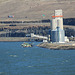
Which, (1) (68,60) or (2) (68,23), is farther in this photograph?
(2) (68,23)

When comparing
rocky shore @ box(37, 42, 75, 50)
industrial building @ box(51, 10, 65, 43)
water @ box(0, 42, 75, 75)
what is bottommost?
water @ box(0, 42, 75, 75)

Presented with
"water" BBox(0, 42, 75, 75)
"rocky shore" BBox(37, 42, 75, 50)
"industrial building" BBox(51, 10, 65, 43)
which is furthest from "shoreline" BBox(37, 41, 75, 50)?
"water" BBox(0, 42, 75, 75)

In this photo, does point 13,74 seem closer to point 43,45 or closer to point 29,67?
point 29,67

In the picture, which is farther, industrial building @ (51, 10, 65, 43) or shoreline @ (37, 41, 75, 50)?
industrial building @ (51, 10, 65, 43)

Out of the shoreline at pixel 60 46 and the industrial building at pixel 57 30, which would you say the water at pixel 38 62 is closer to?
the shoreline at pixel 60 46

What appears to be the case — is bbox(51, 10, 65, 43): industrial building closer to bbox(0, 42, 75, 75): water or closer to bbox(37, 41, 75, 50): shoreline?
bbox(37, 41, 75, 50): shoreline

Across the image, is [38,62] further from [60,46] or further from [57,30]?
[57,30]

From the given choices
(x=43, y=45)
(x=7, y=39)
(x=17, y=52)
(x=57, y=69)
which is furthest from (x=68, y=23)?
(x=57, y=69)

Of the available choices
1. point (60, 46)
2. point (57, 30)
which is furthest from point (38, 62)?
point (57, 30)
